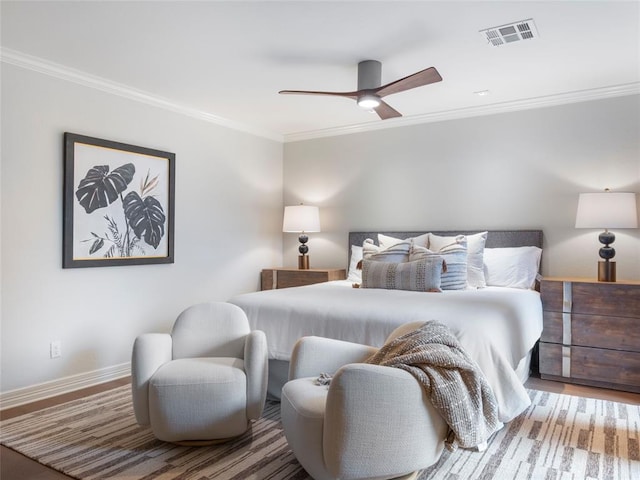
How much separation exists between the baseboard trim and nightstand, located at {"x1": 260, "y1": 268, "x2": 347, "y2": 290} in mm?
1871

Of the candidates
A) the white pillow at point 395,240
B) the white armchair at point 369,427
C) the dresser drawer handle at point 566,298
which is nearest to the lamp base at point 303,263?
the white pillow at point 395,240

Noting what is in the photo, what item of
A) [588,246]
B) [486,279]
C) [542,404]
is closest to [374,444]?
[542,404]

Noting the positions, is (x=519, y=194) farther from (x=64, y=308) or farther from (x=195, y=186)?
(x=64, y=308)

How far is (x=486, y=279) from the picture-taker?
167 inches

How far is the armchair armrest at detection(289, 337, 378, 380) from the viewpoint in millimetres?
2465

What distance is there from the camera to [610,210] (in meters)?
3.69

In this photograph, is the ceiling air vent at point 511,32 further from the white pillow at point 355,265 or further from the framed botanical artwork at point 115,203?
the framed botanical artwork at point 115,203

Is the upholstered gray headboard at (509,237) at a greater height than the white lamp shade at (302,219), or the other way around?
the white lamp shade at (302,219)

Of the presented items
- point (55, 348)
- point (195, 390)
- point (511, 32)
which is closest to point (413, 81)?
point (511, 32)

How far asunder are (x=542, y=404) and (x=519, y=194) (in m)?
2.04

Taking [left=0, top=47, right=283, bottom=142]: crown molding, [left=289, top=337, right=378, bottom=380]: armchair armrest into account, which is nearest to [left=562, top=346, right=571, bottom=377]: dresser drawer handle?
[left=289, top=337, right=378, bottom=380]: armchair armrest

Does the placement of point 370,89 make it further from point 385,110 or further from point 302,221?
point 302,221

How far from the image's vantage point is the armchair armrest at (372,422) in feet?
6.14

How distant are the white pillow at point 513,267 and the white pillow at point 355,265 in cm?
125
